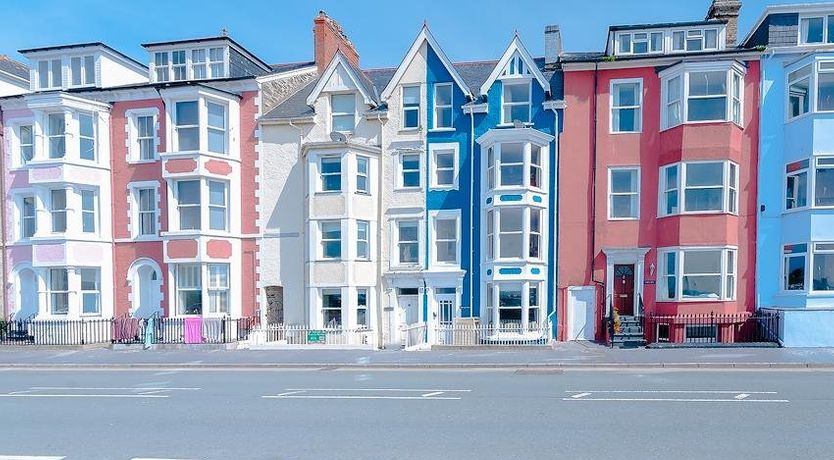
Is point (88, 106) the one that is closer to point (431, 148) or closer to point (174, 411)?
point (431, 148)

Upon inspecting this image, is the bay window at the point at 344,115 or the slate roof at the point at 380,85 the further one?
the bay window at the point at 344,115

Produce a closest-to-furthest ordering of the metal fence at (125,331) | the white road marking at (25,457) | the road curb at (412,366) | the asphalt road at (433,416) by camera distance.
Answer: the white road marking at (25,457)
the asphalt road at (433,416)
the road curb at (412,366)
the metal fence at (125,331)

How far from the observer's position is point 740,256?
18.2m

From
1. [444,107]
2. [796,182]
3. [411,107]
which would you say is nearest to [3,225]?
[411,107]

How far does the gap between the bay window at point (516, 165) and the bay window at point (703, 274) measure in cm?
605

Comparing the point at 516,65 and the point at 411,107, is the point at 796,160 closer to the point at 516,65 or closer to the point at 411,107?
the point at 516,65

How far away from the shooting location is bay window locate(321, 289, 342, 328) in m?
20.1

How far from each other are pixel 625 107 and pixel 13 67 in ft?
98.5

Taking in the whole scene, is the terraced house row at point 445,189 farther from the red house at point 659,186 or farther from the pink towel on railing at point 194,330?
the pink towel on railing at point 194,330

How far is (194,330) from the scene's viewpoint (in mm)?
19719

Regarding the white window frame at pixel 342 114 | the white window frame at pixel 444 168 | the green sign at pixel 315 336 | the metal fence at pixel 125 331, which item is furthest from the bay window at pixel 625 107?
the metal fence at pixel 125 331

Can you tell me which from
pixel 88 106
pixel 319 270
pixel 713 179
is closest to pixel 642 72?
pixel 713 179

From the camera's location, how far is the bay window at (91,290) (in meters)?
20.8

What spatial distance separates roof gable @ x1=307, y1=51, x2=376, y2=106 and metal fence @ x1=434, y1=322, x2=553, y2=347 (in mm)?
10281
